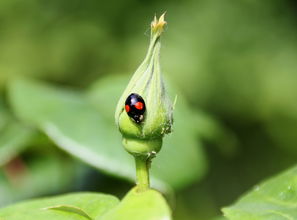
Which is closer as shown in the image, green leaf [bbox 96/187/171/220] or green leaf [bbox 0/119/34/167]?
green leaf [bbox 96/187/171/220]

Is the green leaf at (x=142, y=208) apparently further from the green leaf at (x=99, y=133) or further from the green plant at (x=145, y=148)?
the green leaf at (x=99, y=133)

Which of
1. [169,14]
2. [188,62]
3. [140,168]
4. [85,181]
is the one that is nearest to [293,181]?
[140,168]

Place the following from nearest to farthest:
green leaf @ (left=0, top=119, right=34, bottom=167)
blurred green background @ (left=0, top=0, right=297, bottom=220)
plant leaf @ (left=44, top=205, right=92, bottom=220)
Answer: plant leaf @ (left=44, top=205, right=92, bottom=220), green leaf @ (left=0, top=119, right=34, bottom=167), blurred green background @ (left=0, top=0, right=297, bottom=220)

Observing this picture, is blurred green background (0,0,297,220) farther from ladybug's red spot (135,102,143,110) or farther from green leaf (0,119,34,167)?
ladybug's red spot (135,102,143,110)

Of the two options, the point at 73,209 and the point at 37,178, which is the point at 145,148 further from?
the point at 37,178

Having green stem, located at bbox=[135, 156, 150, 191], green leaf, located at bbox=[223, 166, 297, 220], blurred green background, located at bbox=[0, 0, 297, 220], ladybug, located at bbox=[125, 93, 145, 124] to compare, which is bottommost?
green leaf, located at bbox=[223, 166, 297, 220]

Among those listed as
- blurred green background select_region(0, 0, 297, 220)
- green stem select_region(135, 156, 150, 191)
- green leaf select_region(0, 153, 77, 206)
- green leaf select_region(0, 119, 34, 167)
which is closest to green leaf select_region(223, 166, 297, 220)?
green stem select_region(135, 156, 150, 191)
